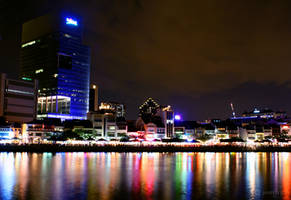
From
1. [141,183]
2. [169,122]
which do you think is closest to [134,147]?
[169,122]

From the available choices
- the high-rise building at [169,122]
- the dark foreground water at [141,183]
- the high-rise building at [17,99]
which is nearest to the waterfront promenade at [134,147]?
the high-rise building at [169,122]

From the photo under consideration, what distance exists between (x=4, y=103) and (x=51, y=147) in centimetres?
5170

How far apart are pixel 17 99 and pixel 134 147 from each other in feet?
208

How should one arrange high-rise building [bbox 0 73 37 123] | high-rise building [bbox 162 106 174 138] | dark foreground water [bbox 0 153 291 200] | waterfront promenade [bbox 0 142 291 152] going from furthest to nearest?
high-rise building [bbox 0 73 37 123]
high-rise building [bbox 162 106 174 138]
waterfront promenade [bbox 0 142 291 152]
dark foreground water [bbox 0 153 291 200]

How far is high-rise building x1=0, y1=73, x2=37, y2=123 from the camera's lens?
152m

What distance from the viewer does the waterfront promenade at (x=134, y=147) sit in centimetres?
11044

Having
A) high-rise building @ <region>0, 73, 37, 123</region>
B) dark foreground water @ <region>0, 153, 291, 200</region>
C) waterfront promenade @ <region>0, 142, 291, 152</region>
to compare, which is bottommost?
dark foreground water @ <region>0, 153, 291, 200</region>

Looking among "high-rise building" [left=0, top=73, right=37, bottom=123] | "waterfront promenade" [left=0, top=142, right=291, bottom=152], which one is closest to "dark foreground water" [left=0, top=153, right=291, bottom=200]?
"waterfront promenade" [left=0, top=142, right=291, bottom=152]

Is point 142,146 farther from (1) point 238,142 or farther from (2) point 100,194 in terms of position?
(2) point 100,194

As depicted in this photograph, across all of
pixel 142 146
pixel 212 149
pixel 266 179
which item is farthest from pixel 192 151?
pixel 266 179

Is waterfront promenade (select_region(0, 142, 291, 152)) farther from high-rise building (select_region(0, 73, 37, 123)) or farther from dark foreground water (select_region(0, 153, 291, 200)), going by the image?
dark foreground water (select_region(0, 153, 291, 200))

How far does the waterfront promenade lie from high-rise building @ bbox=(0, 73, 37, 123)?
45.3 m

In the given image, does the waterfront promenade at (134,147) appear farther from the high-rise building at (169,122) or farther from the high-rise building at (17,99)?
the high-rise building at (17,99)

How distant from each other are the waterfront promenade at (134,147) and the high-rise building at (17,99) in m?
45.3
